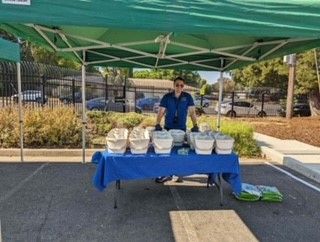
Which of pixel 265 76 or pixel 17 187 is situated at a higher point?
pixel 265 76

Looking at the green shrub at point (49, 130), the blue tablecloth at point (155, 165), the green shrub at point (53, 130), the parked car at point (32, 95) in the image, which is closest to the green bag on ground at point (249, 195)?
the blue tablecloth at point (155, 165)

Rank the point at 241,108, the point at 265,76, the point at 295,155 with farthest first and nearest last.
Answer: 1. the point at 265,76
2. the point at 241,108
3. the point at 295,155

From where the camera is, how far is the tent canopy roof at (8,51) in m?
5.49

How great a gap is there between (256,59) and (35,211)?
15.2 feet

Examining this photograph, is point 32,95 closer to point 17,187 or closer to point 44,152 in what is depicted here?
point 44,152

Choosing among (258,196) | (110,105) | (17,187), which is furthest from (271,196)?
(110,105)

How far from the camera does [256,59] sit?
21.3 feet

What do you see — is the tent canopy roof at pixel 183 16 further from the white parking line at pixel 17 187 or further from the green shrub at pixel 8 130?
the green shrub at pixel 8 130

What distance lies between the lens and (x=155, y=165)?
4.77m

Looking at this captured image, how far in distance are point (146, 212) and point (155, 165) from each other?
2.65 feet

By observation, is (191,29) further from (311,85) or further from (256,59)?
(311,85)

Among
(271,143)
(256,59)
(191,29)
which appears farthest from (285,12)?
(271,143)

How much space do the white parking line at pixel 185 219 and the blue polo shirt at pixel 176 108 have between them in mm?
1177

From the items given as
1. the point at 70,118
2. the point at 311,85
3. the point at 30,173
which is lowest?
the point at 30,173
